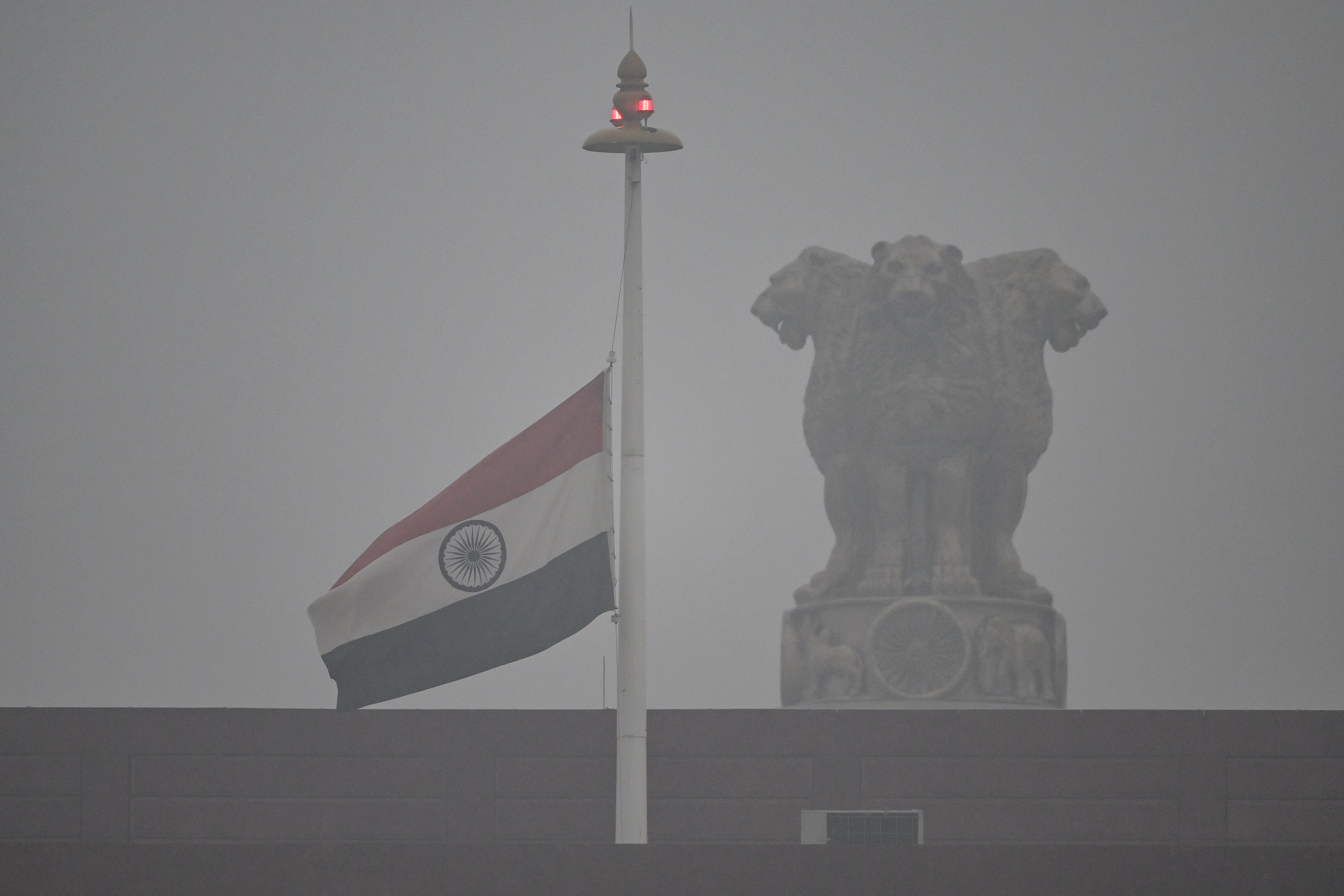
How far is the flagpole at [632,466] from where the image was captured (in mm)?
11750

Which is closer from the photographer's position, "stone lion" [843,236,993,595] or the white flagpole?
the white flagpole

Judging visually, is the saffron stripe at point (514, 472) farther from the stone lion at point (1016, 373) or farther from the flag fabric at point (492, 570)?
the stone lion at point (1016, 373)

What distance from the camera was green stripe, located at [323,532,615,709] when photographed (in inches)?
477

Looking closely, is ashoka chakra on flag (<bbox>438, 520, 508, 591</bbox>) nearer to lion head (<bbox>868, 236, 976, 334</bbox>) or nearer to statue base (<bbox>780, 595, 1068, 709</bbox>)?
statue base (<bbox>780, 595, 1068, 709</bbox>)

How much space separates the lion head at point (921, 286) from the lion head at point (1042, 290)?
418 millimetres

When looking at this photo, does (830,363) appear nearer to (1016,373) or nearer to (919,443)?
(919,443)

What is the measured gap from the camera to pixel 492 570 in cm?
1219

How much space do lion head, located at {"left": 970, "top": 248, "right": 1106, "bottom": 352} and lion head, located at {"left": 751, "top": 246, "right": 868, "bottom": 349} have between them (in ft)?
4.64

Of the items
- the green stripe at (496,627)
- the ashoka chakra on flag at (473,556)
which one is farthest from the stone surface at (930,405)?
the ashoka chakra on flag at (473,556)

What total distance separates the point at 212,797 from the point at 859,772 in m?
5.19

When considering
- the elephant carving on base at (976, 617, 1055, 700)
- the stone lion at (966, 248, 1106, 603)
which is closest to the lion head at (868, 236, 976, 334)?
the stone lion at (966, 248, 1106, 603)

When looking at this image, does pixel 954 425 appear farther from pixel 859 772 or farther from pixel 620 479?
pixel 620 479

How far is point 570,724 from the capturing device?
14734 millimetres

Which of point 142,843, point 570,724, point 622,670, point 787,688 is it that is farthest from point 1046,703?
point 142,843
